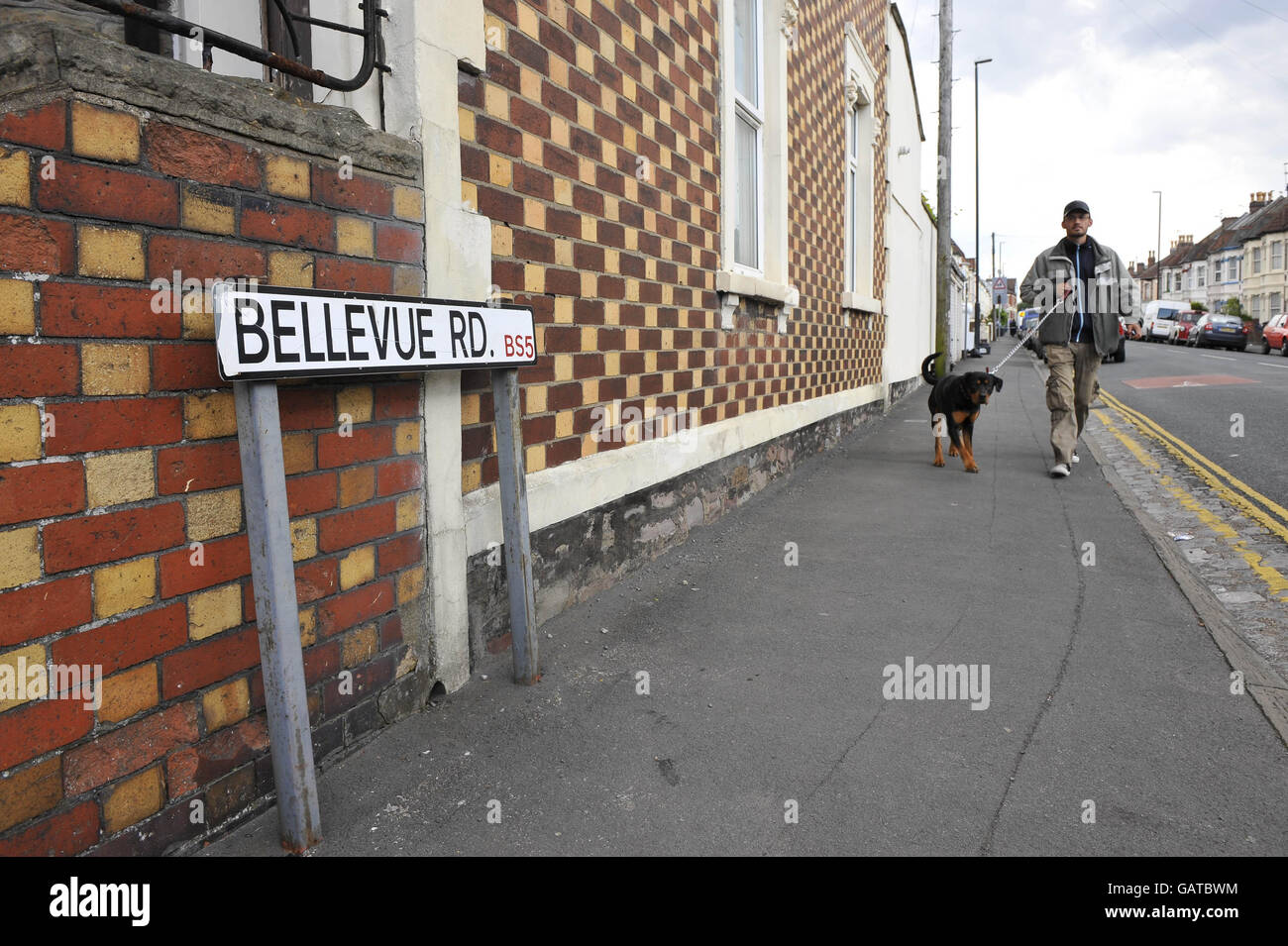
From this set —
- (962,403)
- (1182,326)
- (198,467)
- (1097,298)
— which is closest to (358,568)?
(198,467)

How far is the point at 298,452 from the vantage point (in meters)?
2.38

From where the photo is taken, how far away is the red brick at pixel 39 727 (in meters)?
1.69

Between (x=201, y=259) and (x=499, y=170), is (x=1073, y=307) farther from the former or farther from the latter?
(x=201, y=259)

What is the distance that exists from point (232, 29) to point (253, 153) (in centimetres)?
87

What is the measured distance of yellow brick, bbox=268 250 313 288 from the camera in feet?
7.52

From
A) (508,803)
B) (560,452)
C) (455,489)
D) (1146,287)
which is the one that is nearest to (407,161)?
(455,489)

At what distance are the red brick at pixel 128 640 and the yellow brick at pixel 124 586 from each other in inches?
1.1

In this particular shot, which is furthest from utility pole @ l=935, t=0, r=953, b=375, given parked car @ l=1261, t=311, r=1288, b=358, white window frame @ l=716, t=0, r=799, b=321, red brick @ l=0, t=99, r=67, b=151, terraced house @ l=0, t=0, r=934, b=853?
parked car @ l=1261, t=311, r=1288, b=358

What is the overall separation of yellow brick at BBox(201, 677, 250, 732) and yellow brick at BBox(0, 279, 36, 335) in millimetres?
938

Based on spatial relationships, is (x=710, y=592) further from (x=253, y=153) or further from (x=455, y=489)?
(x=253, y=153)

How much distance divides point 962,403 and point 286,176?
647 cm

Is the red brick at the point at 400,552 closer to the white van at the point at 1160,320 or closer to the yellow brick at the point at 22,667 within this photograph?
the yellow brick at the point at 22,667

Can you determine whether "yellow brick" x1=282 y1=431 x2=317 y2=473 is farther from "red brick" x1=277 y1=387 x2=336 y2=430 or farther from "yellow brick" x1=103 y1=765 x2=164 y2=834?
"yellow brick" x1=103 y1=765 x2=164 y2=834

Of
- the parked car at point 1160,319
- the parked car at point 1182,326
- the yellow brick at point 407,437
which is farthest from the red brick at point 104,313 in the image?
the parked car at point 1160,319
